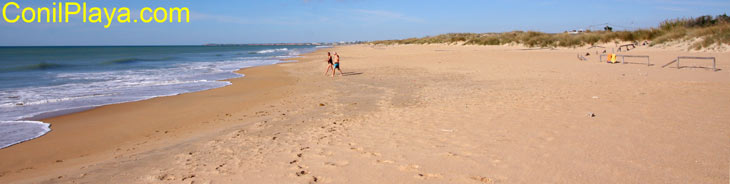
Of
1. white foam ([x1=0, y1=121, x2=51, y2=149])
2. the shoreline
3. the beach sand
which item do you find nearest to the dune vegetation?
the beach sand

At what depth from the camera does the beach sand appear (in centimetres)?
416

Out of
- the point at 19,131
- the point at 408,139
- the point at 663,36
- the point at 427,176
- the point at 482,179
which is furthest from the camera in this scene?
the point at 663,36

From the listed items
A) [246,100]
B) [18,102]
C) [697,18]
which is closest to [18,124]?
[18,102]

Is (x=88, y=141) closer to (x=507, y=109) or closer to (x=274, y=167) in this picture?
(x=274, y=167)

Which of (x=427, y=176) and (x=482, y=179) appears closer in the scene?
(x=482, y=179)

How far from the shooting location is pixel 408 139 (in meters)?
5.55

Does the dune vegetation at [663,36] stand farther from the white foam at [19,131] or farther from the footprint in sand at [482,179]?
the white foam at [19,131]

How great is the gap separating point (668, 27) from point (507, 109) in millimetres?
28318

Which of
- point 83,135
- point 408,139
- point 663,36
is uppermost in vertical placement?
point 663,36

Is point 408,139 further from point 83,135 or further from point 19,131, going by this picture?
point 19,131

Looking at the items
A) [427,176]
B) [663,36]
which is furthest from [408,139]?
[663,36]

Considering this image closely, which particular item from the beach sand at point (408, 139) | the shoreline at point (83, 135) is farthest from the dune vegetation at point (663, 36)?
the shoreline at point (83, 135)

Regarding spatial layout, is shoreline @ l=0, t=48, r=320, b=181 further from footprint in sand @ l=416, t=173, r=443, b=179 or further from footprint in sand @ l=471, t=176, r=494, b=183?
footprint in sand @ l=471, t=176, r=494, b=183

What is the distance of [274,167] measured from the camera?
453 cm
